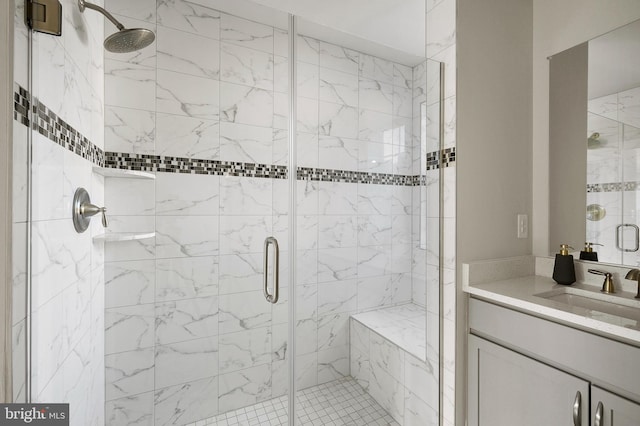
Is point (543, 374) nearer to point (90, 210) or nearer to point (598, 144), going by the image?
point (598, 144)

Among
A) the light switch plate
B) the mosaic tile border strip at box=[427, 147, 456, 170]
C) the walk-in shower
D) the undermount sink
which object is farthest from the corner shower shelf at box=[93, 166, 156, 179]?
the light switch plate

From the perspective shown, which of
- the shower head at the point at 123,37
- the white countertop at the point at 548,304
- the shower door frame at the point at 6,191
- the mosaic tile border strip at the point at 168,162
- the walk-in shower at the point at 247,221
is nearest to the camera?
the shower door frame at the point at 6,191

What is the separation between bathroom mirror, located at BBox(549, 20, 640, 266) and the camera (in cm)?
138

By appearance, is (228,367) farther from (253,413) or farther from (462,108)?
(462,108)

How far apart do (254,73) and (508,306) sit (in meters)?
1.61

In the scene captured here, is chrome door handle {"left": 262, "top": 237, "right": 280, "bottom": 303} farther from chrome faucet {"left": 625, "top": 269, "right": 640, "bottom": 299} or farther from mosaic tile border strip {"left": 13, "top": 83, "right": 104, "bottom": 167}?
chrome faucet {"left": 625, "top": 269, "right": 640, "bottom": 299}

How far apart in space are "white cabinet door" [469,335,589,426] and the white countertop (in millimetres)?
208

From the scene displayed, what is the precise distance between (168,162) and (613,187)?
81.9 inches

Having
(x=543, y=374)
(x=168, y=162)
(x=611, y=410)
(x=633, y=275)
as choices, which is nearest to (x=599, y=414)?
(x=611, y=410)

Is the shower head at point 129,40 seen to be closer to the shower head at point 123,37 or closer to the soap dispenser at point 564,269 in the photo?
the shower head at point 123,37

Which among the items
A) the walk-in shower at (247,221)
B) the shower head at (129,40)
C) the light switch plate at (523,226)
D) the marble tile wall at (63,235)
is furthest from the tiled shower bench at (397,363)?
the shower head at (129,40)

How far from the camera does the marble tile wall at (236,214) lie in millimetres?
1327

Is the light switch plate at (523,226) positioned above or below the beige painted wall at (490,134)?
below

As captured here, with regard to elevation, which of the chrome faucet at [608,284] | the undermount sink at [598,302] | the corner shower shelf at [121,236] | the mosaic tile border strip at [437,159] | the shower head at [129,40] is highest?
the shower head at [129,40]
